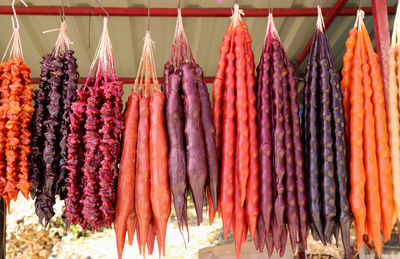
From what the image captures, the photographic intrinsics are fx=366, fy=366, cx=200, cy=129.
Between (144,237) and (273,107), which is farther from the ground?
(273,107)

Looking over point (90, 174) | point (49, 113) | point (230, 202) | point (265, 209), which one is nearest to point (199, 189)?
point (230, 202)

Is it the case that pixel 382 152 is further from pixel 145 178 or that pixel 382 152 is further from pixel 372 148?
pixel 145 178

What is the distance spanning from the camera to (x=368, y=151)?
1.85 metres

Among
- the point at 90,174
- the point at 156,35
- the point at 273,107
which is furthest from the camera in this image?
the point at 156,35

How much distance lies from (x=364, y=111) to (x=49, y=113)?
5.37 ft

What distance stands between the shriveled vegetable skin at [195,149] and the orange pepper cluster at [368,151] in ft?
2.44

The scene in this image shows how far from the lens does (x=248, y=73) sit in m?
1.93

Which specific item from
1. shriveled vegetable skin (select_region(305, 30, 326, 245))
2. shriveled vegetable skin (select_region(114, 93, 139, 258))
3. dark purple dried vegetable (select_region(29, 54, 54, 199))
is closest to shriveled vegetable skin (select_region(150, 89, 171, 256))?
shriveled vegetable skin (select_region(114, 93, 139, 258))

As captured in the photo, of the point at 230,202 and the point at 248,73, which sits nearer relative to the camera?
the point at 230,202

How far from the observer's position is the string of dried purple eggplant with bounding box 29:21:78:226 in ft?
5.91

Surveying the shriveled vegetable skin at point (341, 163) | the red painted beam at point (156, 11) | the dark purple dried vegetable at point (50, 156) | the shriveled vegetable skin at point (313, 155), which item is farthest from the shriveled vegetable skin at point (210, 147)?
the red painted beam at point (156, 11)

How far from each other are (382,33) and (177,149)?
1.40m

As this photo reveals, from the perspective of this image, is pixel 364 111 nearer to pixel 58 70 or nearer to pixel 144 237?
pixel 144 237

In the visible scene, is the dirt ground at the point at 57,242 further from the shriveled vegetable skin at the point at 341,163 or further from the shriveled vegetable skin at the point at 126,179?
the shriveled vegetable skin at the point at 341,163
